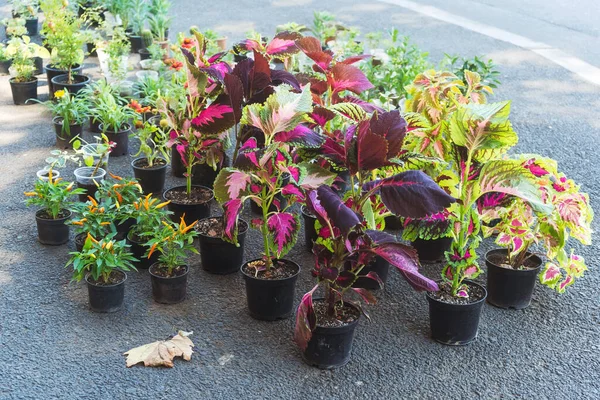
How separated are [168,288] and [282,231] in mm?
676

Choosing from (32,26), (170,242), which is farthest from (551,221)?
Result: (32,26)

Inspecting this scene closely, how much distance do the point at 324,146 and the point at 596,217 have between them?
90.8 inches

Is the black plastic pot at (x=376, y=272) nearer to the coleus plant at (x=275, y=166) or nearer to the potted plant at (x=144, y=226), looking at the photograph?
the coleus plant at (x=275, y=166)

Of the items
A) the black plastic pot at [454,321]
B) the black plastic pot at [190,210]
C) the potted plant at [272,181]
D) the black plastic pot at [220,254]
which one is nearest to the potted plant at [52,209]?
the black plastic pot at [190,210]

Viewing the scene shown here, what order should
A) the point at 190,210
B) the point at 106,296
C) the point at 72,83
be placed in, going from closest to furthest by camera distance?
the point at 106,296 < the point at 190,210 < the point at 72,83

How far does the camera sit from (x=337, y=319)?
10.3 ft

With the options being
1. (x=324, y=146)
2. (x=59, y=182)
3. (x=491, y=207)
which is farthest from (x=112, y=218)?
(x=491, y=207)

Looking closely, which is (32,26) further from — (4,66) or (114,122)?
(114,122)

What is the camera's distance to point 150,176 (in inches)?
183

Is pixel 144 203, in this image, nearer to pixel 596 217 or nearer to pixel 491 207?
pixel 491 207

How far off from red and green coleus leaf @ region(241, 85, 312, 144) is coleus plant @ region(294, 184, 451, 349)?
0.37m

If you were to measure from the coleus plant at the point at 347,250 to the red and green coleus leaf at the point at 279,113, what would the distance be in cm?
37

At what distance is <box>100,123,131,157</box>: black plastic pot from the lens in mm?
5234

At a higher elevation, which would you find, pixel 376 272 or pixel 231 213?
pixel 231 213
